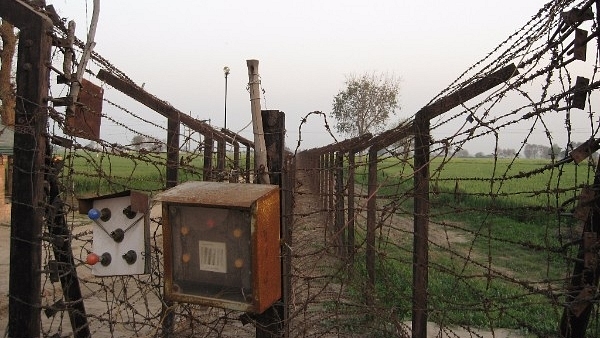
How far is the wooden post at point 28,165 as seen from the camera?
2715mm

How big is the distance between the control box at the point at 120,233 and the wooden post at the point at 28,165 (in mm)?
304

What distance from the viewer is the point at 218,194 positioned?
6.82 ft

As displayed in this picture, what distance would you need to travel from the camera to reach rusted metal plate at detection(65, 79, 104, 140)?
9.55ft

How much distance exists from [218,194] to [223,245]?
0.21 meters

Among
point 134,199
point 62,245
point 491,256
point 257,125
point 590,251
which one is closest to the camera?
point 590,251

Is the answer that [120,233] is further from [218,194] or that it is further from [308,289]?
[308,289]

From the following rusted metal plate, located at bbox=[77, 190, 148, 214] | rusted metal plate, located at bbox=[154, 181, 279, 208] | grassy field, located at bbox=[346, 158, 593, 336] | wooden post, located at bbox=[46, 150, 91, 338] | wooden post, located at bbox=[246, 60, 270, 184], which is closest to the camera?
rusted metal plate, located at bbox=[154, 181, 279, 208]

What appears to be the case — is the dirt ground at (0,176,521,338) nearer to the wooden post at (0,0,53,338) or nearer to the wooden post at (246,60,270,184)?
the wooden post at (246,60,270,184)

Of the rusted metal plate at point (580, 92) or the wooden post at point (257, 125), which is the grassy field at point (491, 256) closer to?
the rusted metal plate at point (580, 92)

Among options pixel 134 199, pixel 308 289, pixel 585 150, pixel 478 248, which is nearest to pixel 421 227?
pixel 308 289

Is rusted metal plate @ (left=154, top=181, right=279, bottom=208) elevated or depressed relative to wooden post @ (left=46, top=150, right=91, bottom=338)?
elevated

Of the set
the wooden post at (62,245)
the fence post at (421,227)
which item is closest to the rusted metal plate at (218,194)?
the fence post at (421,227)

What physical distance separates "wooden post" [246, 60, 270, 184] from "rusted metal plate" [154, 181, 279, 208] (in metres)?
0.20

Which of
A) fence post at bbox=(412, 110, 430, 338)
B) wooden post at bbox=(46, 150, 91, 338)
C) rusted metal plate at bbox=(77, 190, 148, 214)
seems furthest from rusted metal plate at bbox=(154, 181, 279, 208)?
wooden post at bbox=(46, 150, 91, 338)
